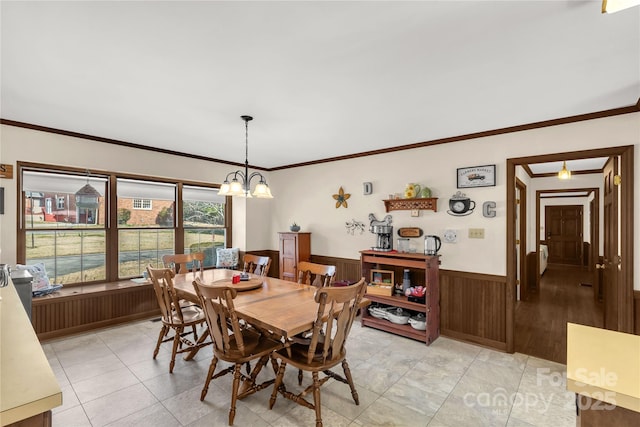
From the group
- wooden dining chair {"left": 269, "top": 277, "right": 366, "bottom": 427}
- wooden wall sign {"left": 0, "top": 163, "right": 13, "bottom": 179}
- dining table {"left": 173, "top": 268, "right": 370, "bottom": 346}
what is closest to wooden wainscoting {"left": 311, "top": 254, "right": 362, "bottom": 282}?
dining table {"left": 173, "top": 268, "right": 370, "bottom": 346}

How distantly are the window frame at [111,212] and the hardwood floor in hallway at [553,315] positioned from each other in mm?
4672

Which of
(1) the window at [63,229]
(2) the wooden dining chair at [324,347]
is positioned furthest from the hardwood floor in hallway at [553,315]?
(1) the window at [63,229]

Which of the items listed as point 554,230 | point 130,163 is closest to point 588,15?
point 130,163

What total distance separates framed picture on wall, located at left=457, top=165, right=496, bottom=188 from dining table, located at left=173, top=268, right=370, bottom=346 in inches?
78.0

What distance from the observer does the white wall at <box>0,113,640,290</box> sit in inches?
118

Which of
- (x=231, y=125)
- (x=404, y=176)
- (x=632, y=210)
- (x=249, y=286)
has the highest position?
(x=231, y=125)

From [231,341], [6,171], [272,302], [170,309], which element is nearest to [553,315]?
[272,302]

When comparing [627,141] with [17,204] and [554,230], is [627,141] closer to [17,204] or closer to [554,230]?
[17,204]

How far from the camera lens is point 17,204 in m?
3.24

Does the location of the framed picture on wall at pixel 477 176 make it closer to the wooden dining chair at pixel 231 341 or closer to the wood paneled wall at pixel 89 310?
the wooden dining chair at pixel 231 341

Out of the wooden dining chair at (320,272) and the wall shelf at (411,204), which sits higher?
the wall shelf at (411,204)

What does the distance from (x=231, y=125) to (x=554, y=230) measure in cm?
960

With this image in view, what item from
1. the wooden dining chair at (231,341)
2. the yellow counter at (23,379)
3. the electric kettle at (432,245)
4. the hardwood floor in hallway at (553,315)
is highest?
the electric kettle at (432,245)

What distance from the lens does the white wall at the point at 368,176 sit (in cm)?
299
